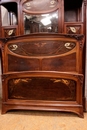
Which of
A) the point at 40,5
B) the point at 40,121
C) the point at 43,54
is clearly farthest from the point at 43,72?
the point at 40,5

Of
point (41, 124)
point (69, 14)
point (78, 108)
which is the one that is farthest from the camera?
point (69, 14)

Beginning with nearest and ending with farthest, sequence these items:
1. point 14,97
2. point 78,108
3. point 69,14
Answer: point 78,108
point 14,97
point 69,14

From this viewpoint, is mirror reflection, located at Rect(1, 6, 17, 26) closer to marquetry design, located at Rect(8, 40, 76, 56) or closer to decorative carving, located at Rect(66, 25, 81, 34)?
marquetry design, located at Rect(8, 40, 76, 56)

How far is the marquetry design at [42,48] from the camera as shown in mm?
1781

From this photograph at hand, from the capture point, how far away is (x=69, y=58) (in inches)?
70.4

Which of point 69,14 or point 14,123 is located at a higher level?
point 69,14

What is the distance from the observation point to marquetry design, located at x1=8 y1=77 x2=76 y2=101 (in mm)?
1837

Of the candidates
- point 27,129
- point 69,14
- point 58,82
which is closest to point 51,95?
point 58,82

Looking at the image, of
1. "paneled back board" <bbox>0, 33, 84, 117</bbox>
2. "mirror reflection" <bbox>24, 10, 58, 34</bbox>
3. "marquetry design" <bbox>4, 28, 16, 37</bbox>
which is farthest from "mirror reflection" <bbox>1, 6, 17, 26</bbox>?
"paneled back board" <bbox>0, 33, 84, 117</bbox>

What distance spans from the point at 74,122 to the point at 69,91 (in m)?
0.39

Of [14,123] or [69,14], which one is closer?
[14,123]

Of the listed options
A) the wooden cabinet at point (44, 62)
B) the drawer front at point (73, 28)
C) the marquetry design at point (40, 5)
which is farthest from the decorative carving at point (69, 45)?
the marquetry design at point (40, 5)

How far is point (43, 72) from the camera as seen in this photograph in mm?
1821

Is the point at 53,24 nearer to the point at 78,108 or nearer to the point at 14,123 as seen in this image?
the point at 78,108
